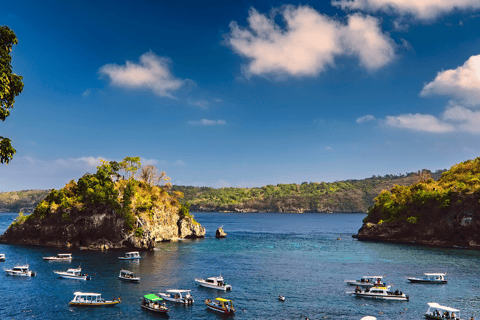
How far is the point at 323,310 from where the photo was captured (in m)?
60.5

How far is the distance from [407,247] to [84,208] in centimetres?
13045

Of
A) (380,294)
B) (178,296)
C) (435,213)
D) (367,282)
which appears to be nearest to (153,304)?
(178,296)

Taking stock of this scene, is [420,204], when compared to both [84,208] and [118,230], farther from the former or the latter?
[84,208]

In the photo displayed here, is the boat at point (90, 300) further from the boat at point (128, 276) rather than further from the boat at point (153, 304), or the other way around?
the boat at point (128, 276)

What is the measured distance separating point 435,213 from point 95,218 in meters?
143

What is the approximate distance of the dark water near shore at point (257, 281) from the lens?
2338 inches

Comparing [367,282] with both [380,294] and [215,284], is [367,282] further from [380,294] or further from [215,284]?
[215,284]

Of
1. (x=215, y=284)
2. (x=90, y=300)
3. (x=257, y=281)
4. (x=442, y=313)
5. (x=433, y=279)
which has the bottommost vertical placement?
(x=257, y=281)

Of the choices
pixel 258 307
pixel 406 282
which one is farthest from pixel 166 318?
pixel 406 282

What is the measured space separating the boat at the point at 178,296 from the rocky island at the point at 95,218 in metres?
60.4

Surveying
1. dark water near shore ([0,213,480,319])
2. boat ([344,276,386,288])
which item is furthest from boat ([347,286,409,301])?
boat ([344,276,386,288])

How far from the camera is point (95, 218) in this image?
12469cm

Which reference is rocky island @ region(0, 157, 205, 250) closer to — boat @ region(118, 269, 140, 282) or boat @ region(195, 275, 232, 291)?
boat @ region(118, 269, 140, 282)

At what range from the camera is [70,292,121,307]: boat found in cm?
6109
